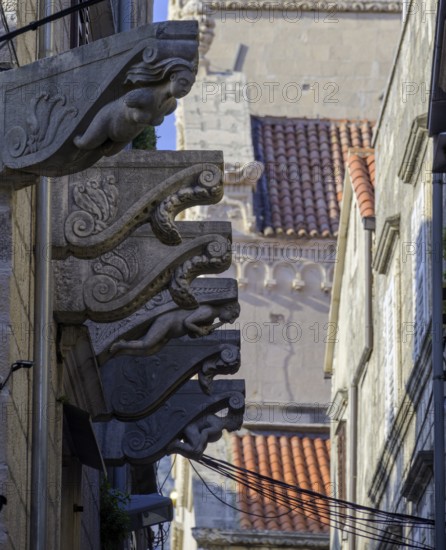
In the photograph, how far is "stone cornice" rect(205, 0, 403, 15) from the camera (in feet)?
123

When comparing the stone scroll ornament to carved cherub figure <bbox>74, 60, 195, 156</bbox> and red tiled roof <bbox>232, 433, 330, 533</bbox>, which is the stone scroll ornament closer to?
carved cherub figure <bbox>74, 60, 195, 156</bbox>

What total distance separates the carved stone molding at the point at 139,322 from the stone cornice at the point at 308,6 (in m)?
24.1

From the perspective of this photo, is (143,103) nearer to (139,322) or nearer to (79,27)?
(139,322)

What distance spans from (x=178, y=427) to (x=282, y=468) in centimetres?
1503

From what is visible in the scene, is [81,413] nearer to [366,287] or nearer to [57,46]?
[57,46]

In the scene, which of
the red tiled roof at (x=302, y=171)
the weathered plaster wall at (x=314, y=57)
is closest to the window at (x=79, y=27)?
the red tiled roof at (x=302, y=171)

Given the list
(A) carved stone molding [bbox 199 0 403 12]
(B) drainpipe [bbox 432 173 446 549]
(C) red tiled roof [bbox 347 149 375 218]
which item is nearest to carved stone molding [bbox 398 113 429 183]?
(B) drainpipe [bbox 432 173 446 549]

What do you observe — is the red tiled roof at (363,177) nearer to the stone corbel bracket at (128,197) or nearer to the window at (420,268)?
the window at (420,268)

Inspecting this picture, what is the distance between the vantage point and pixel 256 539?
3027 centimetres

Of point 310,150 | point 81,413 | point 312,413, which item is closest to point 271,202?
point 310,150

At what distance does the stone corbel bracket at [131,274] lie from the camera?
11.5 m

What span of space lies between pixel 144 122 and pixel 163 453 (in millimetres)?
7983

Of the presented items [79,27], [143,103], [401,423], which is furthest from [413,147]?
[143,103]

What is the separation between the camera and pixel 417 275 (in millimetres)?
18750
